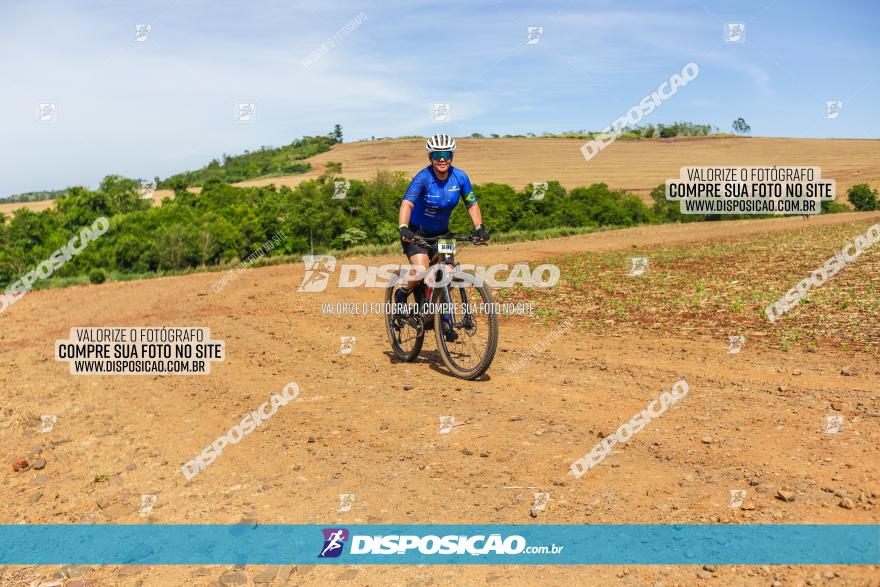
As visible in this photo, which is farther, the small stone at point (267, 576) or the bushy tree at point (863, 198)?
the bushy tree at point (863, 198)

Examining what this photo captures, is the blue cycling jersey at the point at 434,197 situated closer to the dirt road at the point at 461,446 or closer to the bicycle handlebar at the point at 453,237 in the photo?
the bicycle handlebar at the point at 453,237

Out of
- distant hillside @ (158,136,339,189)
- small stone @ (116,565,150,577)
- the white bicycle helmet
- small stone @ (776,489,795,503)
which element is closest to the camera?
small stone @ (116,565,150,577)

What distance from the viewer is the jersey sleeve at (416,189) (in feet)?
28.3

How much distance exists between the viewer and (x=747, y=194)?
5134 centimetres

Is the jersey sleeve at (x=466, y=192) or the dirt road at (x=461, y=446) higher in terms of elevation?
the jersey sleeve at (x=466, y=192)

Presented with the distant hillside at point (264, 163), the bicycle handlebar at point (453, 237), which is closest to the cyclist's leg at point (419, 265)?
the bicycle handlebar at point (453, 237)

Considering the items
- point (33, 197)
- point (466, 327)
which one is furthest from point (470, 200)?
point (33, 197)

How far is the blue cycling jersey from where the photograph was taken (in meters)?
8.66

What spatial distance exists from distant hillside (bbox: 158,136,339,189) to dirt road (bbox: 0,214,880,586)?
247 ft

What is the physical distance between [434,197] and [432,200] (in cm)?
5

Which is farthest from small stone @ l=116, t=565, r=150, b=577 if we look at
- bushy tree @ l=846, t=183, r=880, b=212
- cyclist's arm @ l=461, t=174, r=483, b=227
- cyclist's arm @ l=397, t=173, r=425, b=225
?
bushy tree @ l=846, t=183, r=880, b=212

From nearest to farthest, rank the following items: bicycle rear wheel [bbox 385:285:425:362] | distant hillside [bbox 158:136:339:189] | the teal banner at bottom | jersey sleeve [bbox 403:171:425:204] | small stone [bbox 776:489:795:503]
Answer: the teal banner at bottom, small stone [bbox 776:489:795:503], jersey sleeve [bbox 403:171:425:204], bicycle rear wheel [bbox 385:285:425:362], distant hillside [bbox 158:136:339:189]

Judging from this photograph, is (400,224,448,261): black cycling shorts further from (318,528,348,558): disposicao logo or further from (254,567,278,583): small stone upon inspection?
(254,567,278,583): small stone

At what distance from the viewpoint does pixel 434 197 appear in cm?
867
